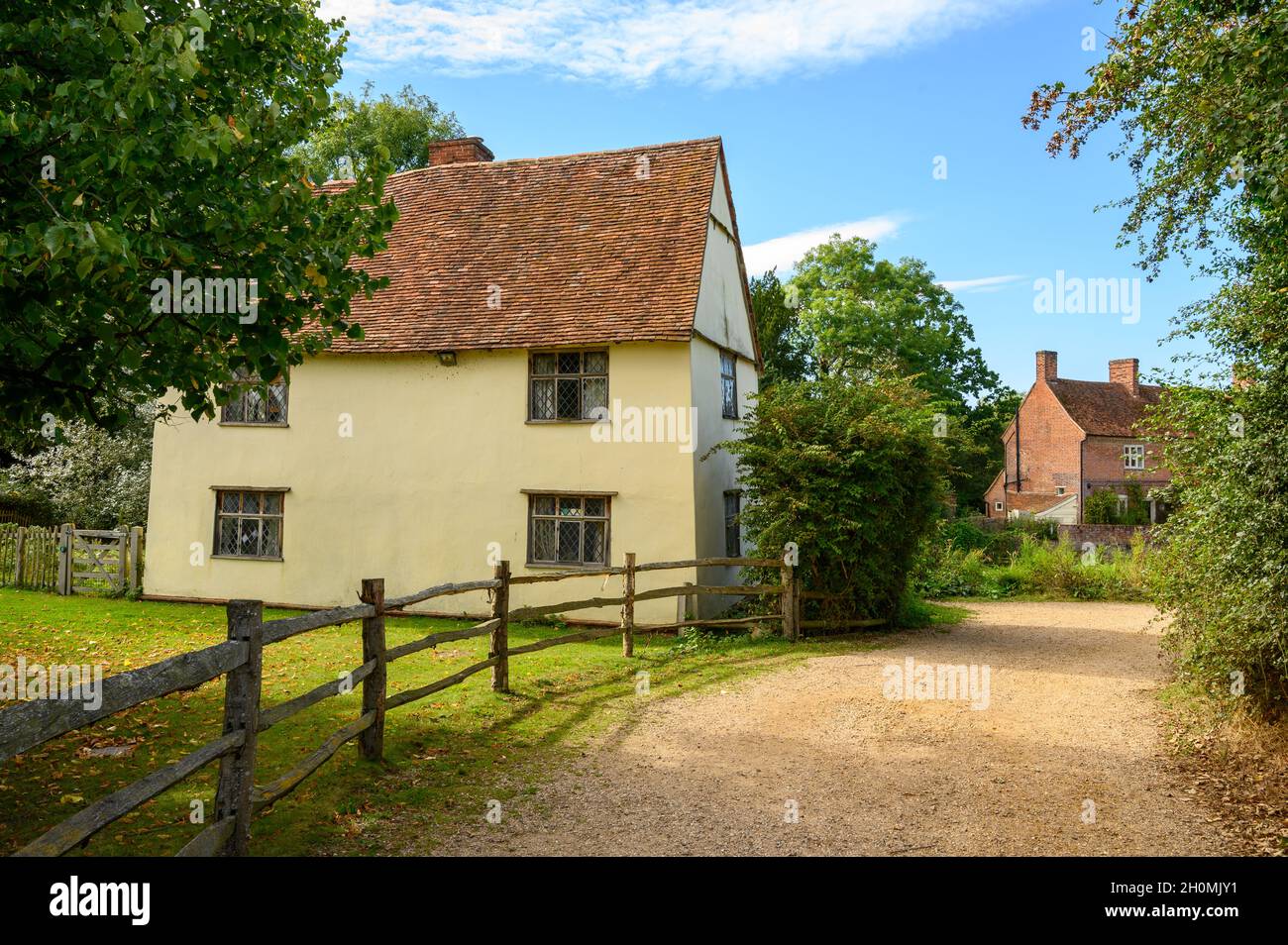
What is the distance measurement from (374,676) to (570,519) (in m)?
9.95

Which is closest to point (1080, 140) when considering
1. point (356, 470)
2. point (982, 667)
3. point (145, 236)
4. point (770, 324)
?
point (982, 667)

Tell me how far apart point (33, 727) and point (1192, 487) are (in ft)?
32.3

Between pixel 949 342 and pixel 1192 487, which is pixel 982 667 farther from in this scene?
pixel 949 342

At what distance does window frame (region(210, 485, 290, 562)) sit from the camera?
765 inches

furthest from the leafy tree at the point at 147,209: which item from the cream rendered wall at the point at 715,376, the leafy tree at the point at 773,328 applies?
the leafy tree at the point at 773,328

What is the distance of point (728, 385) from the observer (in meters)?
→ 20.2

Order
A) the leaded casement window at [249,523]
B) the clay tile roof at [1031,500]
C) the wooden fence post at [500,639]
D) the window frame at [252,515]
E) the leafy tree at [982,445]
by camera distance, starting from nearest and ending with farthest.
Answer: the wooden fence post at [500,639] < the window frame at [252,515] < the leaded casement window at [249,523] < the clay tile roof at [1031,500] < the leafy tree at [982,445]

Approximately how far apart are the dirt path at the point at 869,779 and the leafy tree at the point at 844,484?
122 inches

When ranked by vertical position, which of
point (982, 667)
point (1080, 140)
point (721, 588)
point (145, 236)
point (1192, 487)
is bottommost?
point (982, 667)

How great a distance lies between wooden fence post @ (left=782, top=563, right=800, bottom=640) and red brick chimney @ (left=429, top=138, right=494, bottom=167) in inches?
538

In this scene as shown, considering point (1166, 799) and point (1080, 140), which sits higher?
point (1080, 140)

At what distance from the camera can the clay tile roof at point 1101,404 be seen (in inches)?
1810

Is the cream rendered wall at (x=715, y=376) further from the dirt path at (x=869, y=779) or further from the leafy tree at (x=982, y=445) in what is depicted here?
the leafy tree at (x=982, y=445)

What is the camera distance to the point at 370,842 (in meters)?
6.15
